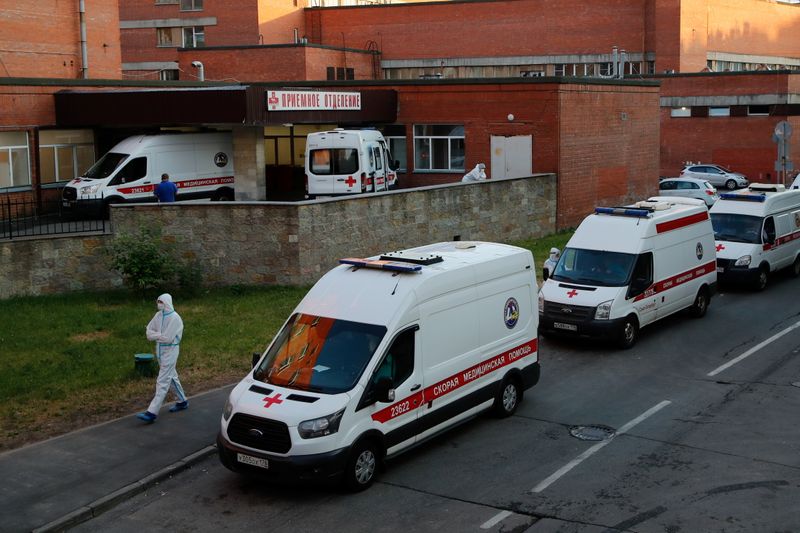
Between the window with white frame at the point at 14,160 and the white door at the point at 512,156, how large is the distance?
14.5m

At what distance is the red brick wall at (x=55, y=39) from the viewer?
3688 cm

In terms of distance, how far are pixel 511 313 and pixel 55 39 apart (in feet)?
99.9

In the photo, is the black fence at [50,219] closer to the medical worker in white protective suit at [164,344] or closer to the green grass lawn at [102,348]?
the green grass lawn at [102,348]

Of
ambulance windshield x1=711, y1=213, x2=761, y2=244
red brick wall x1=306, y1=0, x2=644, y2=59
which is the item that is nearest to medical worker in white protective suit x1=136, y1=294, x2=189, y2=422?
ambulance windshield x1=711, y1=213, x2=761, y2=244

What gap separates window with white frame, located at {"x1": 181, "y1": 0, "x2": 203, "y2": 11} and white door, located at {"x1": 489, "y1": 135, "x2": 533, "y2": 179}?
31270mm

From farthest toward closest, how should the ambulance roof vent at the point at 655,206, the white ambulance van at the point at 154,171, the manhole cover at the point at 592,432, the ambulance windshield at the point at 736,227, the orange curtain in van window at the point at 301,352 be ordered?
the white ambulance van at the point at 154,171, the ambulance windshield at the point at 736,227, the ambulance roof vent at the point at 655,206, the manhole cover at the point at 592,432, the orange curtain in van window at the point at 301,352

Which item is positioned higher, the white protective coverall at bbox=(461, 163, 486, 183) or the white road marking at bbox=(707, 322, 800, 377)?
the white protective coverall at bbox=(461, 163, 486, 183)

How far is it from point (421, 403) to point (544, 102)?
825 inches

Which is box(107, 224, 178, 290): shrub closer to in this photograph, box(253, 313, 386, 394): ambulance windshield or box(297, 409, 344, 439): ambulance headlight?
box(253, 313, 386, 394): ambulance windshield

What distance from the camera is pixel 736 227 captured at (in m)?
24.5

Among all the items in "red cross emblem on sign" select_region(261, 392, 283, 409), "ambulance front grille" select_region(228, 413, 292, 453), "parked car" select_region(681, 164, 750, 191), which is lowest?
"ambulance front grille" select_region(228, 413, 292, 453)

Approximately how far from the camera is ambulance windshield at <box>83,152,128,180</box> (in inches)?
1079

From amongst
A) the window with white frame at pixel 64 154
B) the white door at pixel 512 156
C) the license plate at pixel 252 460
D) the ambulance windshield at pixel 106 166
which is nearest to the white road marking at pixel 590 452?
the license plate at pixel 252 460

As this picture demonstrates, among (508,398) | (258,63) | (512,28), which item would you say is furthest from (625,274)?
(512,28)
